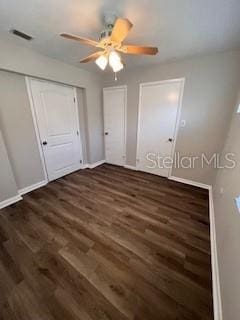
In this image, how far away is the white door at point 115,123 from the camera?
11.6 ft

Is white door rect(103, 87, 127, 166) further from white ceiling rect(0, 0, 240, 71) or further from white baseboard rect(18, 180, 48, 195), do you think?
white baseboard rect(18, 180, 48, 195)

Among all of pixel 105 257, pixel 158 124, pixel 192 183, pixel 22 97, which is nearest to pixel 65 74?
pixel 22 97

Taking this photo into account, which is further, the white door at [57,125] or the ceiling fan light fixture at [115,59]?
the white door at [57,125]

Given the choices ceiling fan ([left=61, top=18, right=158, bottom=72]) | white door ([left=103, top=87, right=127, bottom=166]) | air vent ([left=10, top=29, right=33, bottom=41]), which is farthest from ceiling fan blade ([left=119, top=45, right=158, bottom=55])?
white door ([left=103, top=87, right=127, bottom=166])

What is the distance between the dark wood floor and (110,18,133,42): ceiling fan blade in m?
2.22

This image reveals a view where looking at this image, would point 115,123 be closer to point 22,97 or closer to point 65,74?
point 65,74

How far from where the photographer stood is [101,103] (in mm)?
3844

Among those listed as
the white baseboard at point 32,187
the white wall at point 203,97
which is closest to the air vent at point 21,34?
the white wall at point 203,97

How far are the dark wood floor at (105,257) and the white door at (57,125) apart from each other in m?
0.89

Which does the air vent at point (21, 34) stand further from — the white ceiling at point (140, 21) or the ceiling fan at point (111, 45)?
the ceiling fan at point (111, 45)

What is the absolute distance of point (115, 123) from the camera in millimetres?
3791

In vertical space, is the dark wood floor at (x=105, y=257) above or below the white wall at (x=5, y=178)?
below

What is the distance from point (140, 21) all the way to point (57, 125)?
7.63 feet

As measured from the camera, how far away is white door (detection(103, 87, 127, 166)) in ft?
11.6
